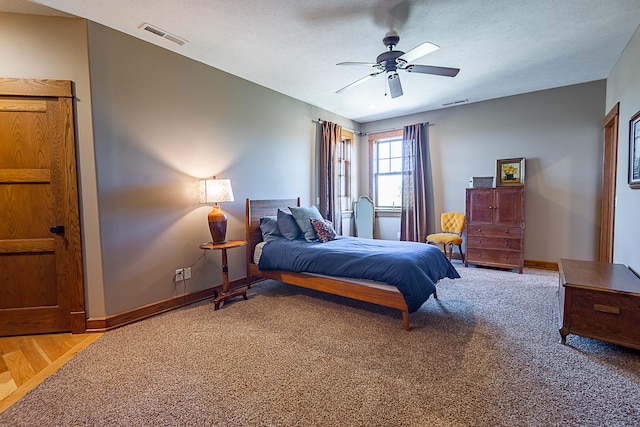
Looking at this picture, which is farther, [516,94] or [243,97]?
[516,94]

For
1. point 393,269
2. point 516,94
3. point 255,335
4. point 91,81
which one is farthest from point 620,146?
point 91,81

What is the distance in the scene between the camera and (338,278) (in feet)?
9.77

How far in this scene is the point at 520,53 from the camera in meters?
3.25

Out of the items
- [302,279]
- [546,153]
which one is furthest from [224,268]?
[546,153]

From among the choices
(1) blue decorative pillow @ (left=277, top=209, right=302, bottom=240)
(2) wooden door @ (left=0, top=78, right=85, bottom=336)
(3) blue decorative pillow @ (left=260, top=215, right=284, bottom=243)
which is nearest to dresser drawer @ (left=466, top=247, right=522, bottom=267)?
(1) blue decorative pillow @ (left=277, top=209, right=302, bottom=240)

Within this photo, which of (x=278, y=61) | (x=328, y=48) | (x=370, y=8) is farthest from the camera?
(x=278, y=61)

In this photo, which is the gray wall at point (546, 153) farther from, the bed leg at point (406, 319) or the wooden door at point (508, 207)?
the bed leg at point (406, 319)

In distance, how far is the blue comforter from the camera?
2564 mm

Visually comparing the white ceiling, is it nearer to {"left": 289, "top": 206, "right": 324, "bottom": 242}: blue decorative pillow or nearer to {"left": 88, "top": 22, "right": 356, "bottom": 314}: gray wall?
{"left": 88, "top": 22, "right": 356, "bottom": 314}: gray wall

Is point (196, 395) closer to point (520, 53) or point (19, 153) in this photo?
point (19, 153)

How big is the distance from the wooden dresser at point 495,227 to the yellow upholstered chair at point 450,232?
9.5 inches

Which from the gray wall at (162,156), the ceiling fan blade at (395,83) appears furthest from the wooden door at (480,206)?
the gray wall at (162,156)

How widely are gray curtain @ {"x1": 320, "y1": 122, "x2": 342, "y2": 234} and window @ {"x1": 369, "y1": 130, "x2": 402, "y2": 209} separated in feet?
3.64

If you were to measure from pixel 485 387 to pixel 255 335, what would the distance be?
5.78 ft
